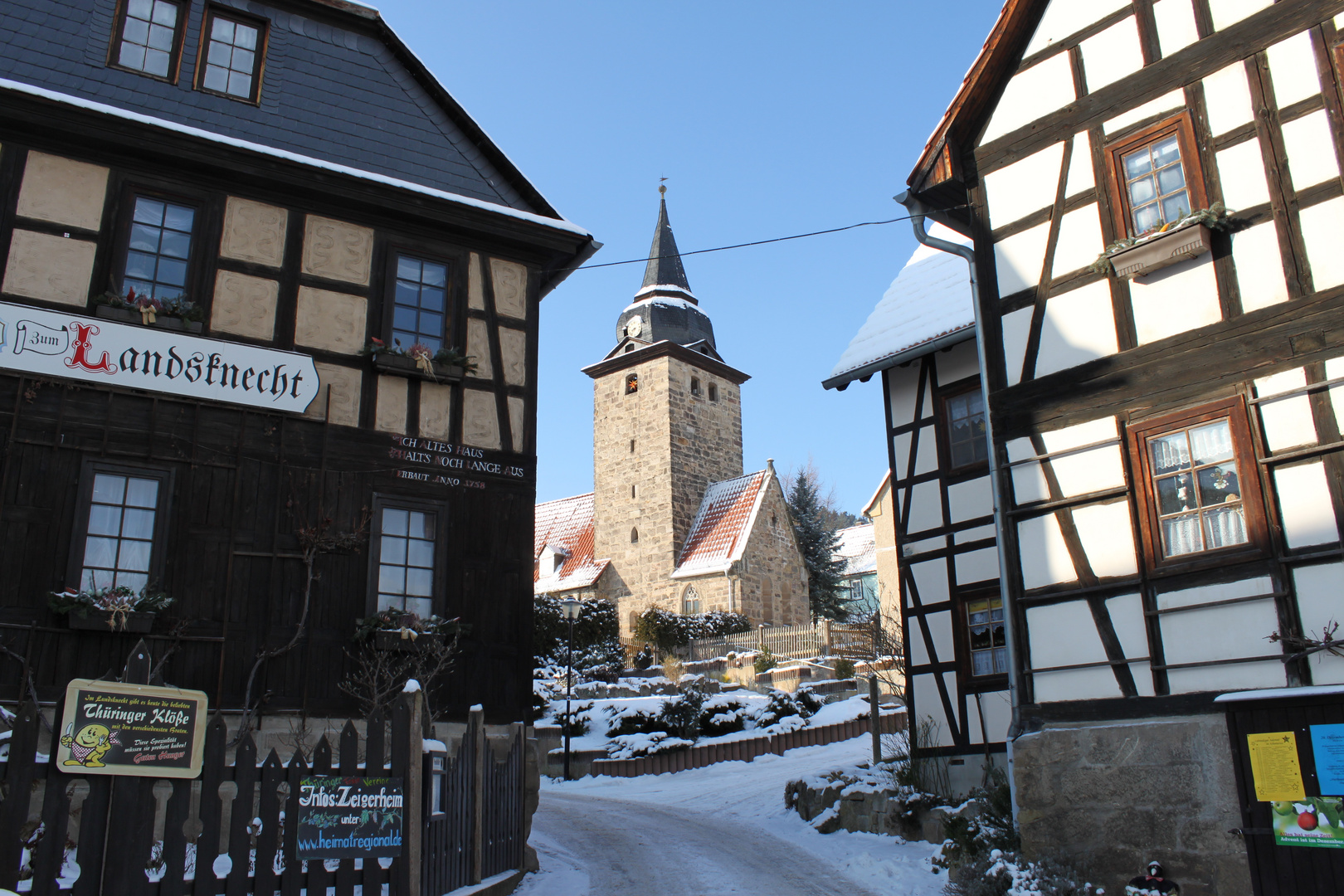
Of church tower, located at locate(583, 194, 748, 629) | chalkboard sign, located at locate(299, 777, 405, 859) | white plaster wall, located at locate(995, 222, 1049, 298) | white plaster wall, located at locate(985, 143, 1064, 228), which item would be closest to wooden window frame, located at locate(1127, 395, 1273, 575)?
white plaster wall, located at locate(995, 222, 1049, 298)

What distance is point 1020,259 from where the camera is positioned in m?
10.1

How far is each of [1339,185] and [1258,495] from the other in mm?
2355

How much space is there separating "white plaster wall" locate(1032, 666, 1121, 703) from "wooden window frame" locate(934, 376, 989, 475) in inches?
152

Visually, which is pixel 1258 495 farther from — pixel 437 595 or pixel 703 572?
pixel 703 572

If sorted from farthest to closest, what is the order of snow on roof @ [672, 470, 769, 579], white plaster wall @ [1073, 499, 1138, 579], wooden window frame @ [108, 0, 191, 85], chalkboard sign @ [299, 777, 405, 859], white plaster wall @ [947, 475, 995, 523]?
snow on roof @ [672, 470, 769, 579] < white plaster wall @ [947, 475, 995, 523] < wooden window frame @ [108, 0, 191, 85] < white plaster wall @ [1073, 499, 1138, 579] < chalkboard sign @ [299, 777, 405, 859]

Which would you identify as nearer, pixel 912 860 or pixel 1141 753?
pixel 1141 753

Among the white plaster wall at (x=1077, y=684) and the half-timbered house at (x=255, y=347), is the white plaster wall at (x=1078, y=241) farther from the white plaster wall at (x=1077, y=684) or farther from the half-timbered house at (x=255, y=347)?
the half-timbered house at (x=255, y=347)

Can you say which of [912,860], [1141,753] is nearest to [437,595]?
[912,860]

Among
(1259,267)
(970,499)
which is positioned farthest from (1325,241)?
(970,499)

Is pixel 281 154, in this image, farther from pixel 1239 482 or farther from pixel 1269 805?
pixel 1269 805

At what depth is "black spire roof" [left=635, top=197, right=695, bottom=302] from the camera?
46.0m

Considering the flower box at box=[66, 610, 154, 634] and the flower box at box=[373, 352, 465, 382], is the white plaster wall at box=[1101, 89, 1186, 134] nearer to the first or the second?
the flower box at box=[373, 352, 465, 382]

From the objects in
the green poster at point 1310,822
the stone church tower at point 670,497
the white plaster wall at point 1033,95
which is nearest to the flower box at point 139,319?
the white plaster wall at point 1033,95

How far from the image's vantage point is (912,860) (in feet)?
34.4
